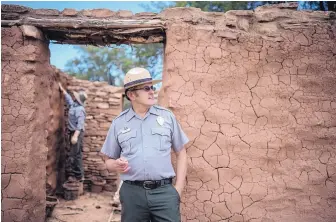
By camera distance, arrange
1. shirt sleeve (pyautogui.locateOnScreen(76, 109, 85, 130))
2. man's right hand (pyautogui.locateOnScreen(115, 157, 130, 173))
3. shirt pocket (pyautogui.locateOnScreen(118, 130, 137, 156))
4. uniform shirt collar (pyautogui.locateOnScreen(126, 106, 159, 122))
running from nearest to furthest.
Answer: man's right hand (pyautogui.locateOnScreen(115, 157, 130, 173)), shirt pocket (pyautogui.locateOnScreen(118, 130, 137, 156)), uniform shirt collar (pyautogui.locateOnScreen(126, 106, 159, 122)), shirt sleeve (pyautogui.locateOnScreen(76, 109, 85, 130))

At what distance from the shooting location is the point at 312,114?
10.1ft

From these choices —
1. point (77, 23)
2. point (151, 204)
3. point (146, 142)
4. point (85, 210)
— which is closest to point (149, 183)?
point (151, 204)

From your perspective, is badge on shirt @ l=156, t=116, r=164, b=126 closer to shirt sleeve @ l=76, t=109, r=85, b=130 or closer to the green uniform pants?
the green uniform pants

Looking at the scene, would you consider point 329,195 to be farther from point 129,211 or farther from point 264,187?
point 129,211

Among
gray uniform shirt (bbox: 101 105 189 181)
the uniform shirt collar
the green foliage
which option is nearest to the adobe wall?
gray uniform shirt (bbox: 101 105 189 181)

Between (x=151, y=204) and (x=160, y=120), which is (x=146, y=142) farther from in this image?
(x=151, y=204)

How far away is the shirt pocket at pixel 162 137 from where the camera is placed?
234 centimetres

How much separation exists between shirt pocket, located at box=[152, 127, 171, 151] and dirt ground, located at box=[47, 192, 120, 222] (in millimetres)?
2453

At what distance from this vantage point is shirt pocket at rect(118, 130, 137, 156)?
2340mm

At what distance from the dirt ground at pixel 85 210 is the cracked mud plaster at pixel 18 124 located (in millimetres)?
1129

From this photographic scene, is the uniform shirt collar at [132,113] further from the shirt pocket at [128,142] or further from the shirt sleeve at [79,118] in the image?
the shirt sleeve at [79,118]

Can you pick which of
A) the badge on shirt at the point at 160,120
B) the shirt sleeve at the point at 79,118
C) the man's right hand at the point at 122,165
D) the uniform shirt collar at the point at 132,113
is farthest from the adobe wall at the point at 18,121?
the shirt sleeve at the point at 79,118

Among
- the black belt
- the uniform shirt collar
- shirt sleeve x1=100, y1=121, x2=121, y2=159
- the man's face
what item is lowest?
the black belt

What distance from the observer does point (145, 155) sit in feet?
7.48
